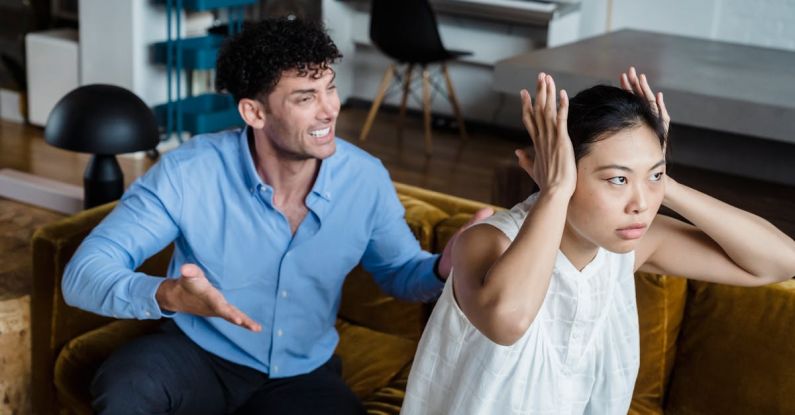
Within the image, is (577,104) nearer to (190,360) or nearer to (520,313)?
(520,313)

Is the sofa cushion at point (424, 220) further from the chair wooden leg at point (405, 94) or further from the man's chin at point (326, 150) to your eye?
the chair wooden leg at point (405, 94)

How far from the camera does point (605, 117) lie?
161 cm

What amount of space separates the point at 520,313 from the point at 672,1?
444 centimetres

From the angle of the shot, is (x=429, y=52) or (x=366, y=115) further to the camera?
(x=366, y=115)

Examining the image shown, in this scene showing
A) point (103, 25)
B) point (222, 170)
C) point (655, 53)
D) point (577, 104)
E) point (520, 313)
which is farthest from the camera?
point (103, 25)

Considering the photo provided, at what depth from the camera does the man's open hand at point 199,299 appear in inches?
68.1

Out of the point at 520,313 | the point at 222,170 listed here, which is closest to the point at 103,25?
the point at 222,170

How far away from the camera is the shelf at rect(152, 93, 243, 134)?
537cm

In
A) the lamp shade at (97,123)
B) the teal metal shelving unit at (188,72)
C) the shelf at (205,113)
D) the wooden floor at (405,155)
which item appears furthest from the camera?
the shelf at (205,113)

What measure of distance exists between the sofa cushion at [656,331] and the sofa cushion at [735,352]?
0.08 feet

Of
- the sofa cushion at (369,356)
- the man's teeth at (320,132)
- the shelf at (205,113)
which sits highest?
the man's teeth at (320,132)

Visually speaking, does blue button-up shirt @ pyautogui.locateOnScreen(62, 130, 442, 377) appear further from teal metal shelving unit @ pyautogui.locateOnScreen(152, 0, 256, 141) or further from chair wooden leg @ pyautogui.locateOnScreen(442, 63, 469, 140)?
chair wooden leg @ pyautogui.locateOnScreen(442, 63, 469, 140)

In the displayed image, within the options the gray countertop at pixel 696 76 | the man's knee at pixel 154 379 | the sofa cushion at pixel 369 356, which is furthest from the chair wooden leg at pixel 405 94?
the man's knee at pixel 154 379

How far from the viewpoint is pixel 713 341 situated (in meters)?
2.32
